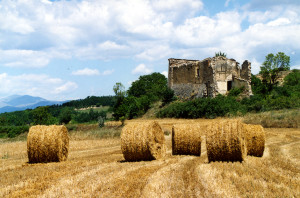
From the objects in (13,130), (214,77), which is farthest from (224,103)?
(13,130)

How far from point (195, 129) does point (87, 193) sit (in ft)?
17.9

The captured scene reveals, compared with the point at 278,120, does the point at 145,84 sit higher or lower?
higher

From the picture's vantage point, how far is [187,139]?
10.2m

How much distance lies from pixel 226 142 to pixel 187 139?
216 cm

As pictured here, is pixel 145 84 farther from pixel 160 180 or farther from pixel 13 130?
pixel 160 180

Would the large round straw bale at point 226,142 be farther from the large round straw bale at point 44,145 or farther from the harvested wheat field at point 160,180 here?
the large round straw bale at point 44,145

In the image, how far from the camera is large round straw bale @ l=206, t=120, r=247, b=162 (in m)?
8.23

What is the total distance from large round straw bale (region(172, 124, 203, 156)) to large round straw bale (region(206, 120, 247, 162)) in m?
1.57

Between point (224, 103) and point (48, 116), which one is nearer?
point (224, 103)

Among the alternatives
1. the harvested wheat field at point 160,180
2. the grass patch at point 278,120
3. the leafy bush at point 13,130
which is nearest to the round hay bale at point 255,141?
the harvested wheat field at point 160,180

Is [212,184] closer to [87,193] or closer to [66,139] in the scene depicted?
[87,193]

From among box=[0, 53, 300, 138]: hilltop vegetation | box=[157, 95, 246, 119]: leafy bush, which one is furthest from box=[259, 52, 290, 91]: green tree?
box=[157, 95, 246, 119]: leafy bush

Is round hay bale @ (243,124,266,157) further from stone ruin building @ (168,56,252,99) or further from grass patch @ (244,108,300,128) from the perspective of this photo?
stone ruin building @ (168,56,252,99)

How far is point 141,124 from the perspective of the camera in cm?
983
